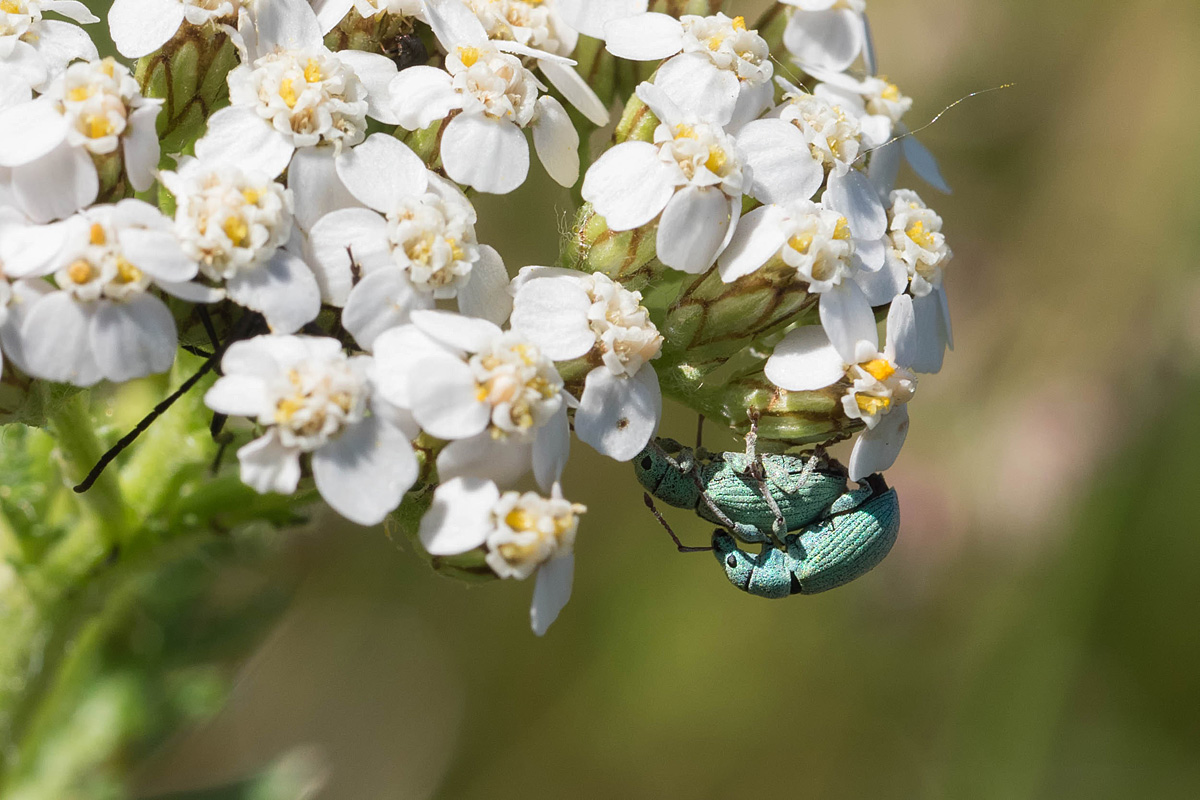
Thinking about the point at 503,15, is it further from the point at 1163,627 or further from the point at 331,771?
the point at 1163,627

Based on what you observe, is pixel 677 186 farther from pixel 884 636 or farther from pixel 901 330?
pixel 884 636

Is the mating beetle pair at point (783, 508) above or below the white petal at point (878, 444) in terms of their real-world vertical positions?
below

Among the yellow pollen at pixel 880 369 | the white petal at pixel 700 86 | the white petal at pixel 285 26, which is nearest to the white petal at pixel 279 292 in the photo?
the white petal at pixel 285 26

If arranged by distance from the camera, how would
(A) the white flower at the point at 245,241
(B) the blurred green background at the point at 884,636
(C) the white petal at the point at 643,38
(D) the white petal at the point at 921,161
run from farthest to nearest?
1. (B) the blurred green background at the point at 884,636
2. (D) the white petal at the point at 921,161
3. (C) the white petal at the point at 643,38
4. (A) the white flower at the point at 245,241

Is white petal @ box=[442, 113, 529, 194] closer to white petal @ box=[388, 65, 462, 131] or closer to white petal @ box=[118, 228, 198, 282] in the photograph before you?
white petal @ box=[388, 65, 462, 131]

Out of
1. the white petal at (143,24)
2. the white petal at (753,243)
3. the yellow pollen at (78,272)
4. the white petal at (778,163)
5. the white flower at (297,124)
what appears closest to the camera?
the yellow pollen at (78,272)

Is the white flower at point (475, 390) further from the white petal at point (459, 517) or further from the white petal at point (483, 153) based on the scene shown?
the white petal at point (483, 153)

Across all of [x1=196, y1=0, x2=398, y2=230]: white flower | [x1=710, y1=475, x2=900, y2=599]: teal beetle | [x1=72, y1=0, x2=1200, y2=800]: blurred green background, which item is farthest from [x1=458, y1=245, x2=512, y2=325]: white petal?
[x1=72, y1=0, x2=1200, y2=800]: blurred green background

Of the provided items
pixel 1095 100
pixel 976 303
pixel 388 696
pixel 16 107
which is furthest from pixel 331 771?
pixel 1095 100
